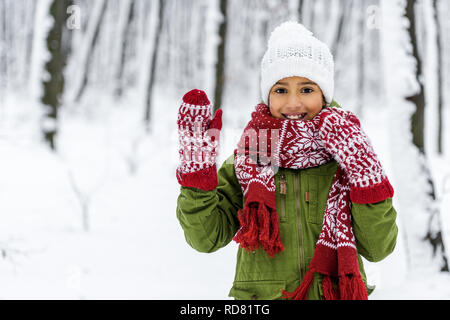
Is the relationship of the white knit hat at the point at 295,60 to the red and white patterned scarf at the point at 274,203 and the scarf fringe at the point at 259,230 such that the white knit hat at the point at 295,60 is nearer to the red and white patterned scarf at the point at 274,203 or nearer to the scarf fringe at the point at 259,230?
the red and white patterned scarf at the point at 274,203

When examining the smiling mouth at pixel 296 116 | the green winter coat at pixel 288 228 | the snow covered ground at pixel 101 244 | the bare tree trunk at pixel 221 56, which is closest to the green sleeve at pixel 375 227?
the green winter coat at pixel 288 228

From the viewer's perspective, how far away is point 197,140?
145 cm

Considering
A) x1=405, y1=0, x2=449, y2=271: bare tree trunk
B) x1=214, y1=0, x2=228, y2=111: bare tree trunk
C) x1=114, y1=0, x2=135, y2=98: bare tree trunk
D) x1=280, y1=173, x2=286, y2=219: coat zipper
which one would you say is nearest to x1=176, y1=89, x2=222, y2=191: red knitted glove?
x1=280, y1=173, x2=286, y2=219: coat zipper

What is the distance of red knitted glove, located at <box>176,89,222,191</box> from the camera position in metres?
1.43

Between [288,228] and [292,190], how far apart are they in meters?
0.14

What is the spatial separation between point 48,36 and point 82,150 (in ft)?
10.7

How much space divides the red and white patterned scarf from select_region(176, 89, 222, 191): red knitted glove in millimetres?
210

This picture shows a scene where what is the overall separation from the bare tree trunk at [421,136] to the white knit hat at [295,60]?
2.27m

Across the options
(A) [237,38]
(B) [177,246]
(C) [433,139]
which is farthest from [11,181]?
(A) [237,38]

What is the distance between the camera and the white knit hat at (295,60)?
1.74m

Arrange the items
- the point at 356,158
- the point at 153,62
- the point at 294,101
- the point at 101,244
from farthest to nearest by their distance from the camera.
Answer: the point at 153,62, the point at 101,244, the point at 294,101, the point at 356,158

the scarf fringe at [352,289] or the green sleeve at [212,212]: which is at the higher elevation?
the green sleeve at [212,212]

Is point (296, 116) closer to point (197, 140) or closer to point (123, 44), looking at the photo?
point (197, 140)

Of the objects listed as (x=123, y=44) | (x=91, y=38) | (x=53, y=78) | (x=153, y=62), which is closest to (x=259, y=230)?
(x=53, y=78)
